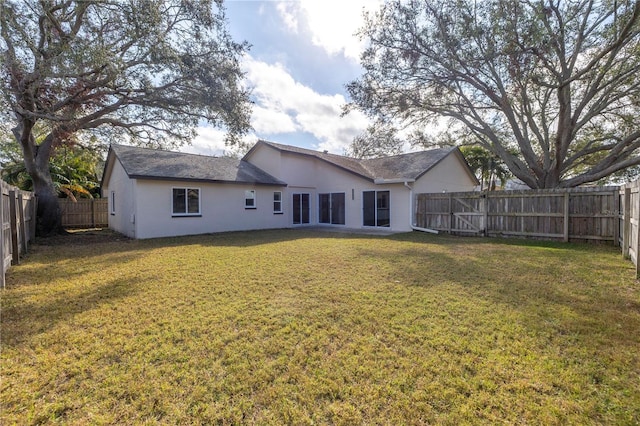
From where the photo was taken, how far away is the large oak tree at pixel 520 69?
1086cm

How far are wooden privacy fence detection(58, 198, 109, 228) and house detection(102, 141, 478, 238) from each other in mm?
1229

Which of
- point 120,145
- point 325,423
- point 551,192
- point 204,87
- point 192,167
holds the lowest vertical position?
point 325,423

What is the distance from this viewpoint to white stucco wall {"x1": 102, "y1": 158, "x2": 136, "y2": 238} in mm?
12617

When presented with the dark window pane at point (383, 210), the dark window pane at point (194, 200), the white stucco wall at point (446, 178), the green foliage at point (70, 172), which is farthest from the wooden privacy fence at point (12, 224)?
the white stucco wall at point (446, 178)

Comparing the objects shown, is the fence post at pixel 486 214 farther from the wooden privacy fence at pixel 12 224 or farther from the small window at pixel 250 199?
the wooden privacy fence at pixel 12 224

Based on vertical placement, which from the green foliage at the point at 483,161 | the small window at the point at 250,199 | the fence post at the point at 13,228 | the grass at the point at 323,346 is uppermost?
the green foliage at the point at 483,161

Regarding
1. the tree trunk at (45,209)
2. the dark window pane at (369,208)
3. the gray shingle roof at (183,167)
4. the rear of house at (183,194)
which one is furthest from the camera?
the dark window pane at (369,208)

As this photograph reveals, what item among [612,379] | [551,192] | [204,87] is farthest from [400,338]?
[204,87]

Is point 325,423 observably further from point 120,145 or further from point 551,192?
point 120,145

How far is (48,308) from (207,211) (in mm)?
9919

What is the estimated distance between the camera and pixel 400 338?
348 centimetres

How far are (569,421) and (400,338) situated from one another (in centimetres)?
156

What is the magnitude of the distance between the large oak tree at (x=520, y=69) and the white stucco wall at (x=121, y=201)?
11.7m

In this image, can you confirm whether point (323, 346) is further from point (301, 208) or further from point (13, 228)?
point (301, 208)
